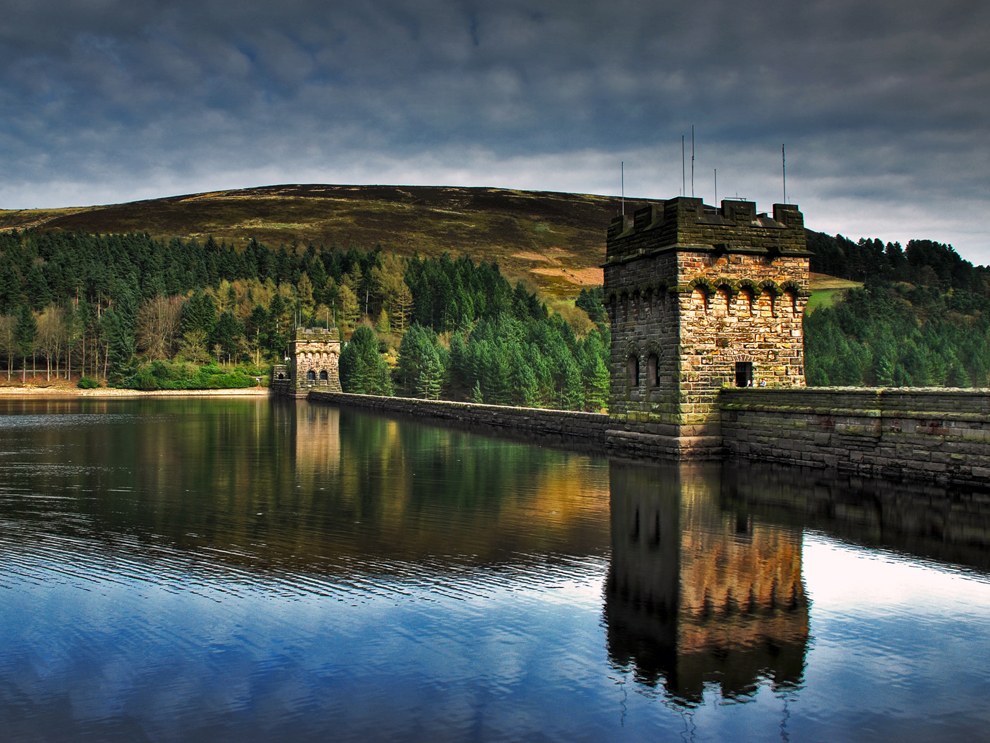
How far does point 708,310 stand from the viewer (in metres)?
20.4

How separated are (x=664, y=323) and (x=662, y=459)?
11.2 feet

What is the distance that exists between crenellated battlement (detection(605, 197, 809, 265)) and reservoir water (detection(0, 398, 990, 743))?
684 cm

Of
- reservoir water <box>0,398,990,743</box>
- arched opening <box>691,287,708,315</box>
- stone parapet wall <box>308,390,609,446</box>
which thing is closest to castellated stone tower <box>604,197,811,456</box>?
arched opening <box>691,287,708,315</box>

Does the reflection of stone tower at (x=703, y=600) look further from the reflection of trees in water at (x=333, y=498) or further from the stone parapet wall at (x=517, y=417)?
the stone parapet wall at (x=517, y=417)

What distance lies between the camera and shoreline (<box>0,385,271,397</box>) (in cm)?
8556

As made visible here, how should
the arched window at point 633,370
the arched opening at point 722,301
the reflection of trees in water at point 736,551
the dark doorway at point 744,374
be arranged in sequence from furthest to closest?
A: the arched window at point 633,370 → the dark doorway at point 744,374 → the arched opening at point 722,301 → the reflection of trees in water at point 736,551

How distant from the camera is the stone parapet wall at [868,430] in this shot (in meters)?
14.3

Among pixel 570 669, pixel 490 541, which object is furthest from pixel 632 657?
pixel 490 541

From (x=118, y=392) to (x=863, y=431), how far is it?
280 ft

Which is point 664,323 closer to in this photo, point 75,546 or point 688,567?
point 688,567

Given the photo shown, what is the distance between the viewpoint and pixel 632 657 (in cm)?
679

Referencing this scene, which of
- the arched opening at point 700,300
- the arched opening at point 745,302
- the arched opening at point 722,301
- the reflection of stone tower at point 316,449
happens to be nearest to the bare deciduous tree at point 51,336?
the reflection of stone tower at point 316,449

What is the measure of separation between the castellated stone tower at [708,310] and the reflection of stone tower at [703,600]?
687cm

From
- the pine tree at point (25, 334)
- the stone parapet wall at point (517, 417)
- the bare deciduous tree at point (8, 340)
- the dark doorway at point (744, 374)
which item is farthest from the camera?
the pine tree at point (25, 334)
